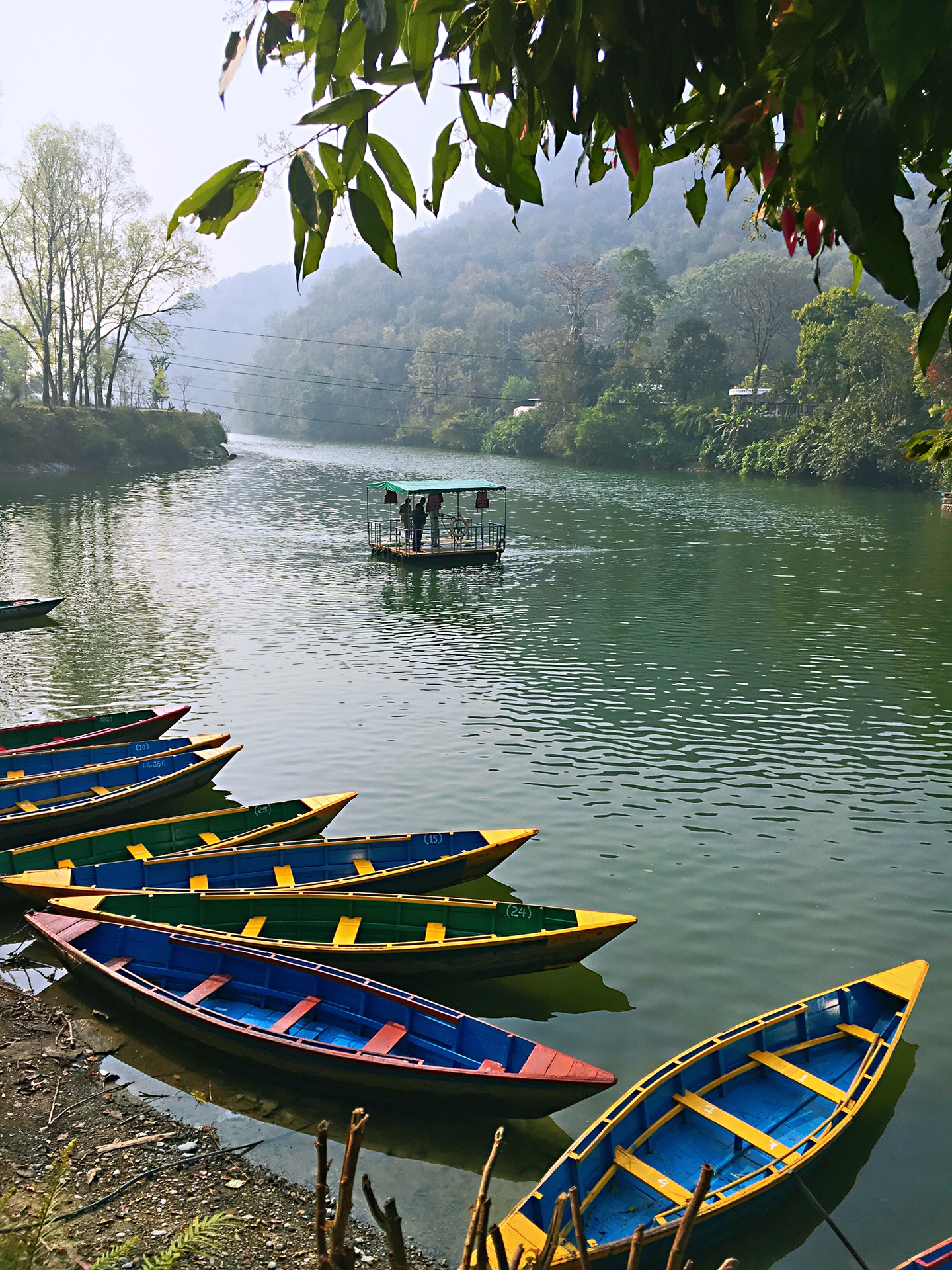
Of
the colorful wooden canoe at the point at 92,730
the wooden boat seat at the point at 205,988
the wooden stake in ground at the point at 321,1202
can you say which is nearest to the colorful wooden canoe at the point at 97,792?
the colorful wooden canoe at the point at 92,730

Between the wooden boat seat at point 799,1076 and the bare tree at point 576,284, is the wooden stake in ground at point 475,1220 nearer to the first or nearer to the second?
the wooden boat seat at point 799,1076

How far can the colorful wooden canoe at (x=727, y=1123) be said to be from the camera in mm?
6430

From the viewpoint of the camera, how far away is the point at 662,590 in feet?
101

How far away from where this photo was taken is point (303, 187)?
6.75ft

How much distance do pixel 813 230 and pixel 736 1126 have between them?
265 inches

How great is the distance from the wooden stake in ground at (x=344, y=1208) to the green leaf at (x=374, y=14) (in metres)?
2.34

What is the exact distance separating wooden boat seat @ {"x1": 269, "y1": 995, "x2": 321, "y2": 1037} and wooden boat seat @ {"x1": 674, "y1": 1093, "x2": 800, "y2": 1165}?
330 cm

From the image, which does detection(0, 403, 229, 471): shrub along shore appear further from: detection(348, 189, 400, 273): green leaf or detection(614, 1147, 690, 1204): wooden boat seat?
detection(348, 189, 400, 273): green leaf

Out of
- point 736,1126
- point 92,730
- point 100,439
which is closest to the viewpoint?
point 736,1126

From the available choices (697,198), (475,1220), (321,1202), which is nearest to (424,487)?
(697,198)

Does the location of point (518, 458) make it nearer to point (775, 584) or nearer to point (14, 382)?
point (14, 382)

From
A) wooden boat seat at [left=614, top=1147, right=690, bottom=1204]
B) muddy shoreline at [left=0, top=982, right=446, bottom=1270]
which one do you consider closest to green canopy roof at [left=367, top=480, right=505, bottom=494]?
muddy shoreline at [left=0, top=982, right=446, bottom=1270]

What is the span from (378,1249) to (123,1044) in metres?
3.32

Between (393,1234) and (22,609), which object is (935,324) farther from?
(22,609)
